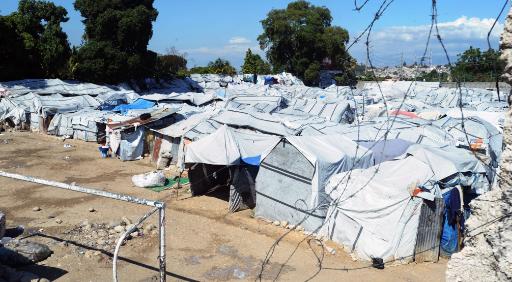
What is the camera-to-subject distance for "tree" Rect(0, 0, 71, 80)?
31.1 metres

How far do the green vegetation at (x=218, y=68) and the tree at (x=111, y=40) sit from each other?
565 inches

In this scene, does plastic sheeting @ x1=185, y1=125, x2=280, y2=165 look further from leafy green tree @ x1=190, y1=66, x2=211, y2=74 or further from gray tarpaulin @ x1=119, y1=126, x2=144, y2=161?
leafy green tree @ x1=190, y1=66, x2=211, y2=74

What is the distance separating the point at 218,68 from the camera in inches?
2016

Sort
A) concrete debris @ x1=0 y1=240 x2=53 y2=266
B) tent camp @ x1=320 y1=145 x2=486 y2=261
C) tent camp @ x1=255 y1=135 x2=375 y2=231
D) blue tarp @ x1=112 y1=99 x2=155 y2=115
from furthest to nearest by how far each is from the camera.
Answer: blue tarp @ x1=112 y1=99 x2=155 y2=115, tent camp @ x1=255 y1=135 x2=375 y2=231, tent camp @ x1=320 y1=145 x2=486 y2=261, concrete debris @ x1=0 y1=240 x2=53 y2=266

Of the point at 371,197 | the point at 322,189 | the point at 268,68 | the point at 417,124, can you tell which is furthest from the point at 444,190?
the point at 268,68

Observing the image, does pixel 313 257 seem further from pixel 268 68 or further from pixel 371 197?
pixel 268 68

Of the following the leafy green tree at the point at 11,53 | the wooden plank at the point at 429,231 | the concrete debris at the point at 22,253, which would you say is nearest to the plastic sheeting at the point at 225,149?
the wooden plank at the point at 429,231

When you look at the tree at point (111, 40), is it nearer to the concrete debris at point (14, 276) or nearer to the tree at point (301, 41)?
the tree at point (301, 41)

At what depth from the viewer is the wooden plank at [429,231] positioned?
1077 centimetres

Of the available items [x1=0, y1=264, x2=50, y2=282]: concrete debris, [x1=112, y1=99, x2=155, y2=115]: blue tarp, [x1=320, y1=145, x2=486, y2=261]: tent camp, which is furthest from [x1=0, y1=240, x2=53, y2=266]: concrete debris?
[x1=112, y1=99, x2=155, y2=115]: blue tarp

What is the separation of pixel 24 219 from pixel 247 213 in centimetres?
647

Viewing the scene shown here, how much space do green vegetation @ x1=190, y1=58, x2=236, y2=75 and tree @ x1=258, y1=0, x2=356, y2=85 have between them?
245 inches

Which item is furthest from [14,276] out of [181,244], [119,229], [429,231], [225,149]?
[429,231]

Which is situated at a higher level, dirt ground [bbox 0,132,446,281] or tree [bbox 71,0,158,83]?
tree [bbox 71,0,158,83]
